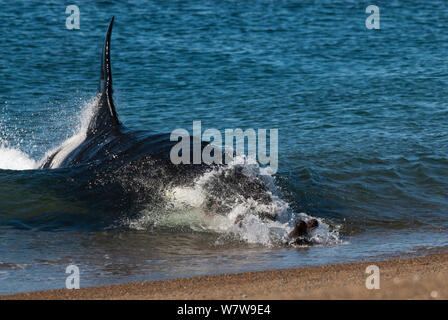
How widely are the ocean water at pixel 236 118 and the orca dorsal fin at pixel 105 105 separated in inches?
33.0

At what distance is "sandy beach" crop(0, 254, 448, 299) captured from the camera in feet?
17.4

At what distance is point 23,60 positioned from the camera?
17.0 meters

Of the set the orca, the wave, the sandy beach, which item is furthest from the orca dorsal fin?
the sandy beach

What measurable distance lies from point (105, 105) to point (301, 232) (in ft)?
11.5

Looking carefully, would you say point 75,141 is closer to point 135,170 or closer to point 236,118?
point 135,170

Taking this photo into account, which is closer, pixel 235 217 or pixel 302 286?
pixel 302 286

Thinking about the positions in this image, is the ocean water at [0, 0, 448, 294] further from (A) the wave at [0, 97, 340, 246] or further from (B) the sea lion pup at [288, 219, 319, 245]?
(B) the sea lion pup at [288, 219, 319, 245]

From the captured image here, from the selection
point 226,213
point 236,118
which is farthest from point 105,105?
point 236,118

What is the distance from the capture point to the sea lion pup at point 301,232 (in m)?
7.09

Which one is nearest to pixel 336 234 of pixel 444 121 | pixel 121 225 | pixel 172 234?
pixel 172 234

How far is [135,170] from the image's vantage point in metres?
8.24

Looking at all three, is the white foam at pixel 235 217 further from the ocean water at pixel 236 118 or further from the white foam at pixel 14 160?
the white foam at pixel 14 160

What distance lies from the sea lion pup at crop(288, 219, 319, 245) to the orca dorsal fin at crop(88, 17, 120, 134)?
3.12 m
